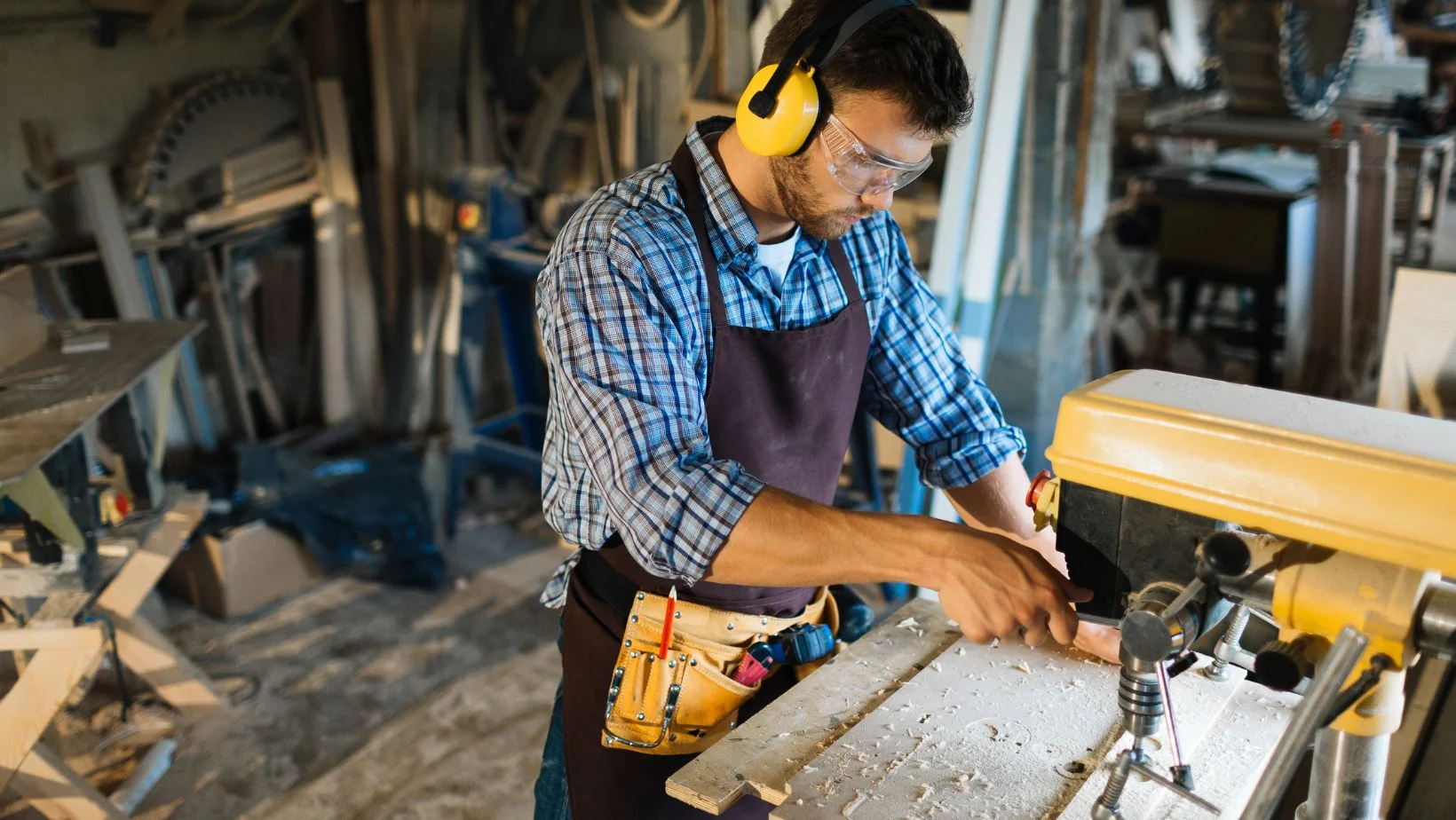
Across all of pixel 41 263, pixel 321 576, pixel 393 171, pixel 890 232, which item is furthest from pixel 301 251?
pixel 890 232

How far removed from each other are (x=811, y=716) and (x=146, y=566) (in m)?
2.17

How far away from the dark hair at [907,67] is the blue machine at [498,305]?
215 cm

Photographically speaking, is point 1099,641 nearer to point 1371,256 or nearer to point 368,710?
point 368,710

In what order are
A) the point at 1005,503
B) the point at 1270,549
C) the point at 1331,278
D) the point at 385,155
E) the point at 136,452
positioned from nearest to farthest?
the point at 1270,549 < the point at 1005,503 < the point at 136,452 < the point at 385,155 < the point at 1331,278

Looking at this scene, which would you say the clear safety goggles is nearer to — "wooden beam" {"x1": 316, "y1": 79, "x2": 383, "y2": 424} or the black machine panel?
the black machine panel

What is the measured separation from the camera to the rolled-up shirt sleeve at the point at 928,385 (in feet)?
5.64

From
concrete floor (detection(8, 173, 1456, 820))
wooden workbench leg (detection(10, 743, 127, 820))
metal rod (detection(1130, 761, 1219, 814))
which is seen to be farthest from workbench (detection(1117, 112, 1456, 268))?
wooden workbench leg (detection(10, 743, 127, 820))

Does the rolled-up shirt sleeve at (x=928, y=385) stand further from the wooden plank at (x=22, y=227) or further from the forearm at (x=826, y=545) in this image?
the wooden plank at (x=22, y=227)

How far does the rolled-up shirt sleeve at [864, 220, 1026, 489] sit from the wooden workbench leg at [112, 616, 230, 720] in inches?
88.7

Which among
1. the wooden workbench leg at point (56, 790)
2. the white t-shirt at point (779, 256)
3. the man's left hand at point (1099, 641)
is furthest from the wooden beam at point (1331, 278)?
the wooden workbench leg at point (56, 790)

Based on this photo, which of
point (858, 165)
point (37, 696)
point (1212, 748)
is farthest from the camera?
point (37, 696)

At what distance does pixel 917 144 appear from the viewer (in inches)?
55.9

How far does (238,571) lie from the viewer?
11.6ft

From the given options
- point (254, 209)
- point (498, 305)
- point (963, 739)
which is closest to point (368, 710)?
point (498, 305)
